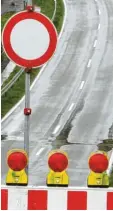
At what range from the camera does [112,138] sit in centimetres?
2161

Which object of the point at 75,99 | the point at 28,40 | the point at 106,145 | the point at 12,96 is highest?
the point at 28,40

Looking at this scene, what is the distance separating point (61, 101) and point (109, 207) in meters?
21.7

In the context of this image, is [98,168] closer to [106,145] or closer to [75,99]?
[106,145]

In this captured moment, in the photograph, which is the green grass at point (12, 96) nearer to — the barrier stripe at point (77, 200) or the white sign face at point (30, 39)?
the white sign face at point (30, 39)

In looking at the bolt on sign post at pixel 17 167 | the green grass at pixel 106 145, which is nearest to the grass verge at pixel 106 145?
the green grass at pixel 106 145

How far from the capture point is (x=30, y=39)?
20.5 ft

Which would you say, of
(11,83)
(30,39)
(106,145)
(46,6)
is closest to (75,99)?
(11,83)

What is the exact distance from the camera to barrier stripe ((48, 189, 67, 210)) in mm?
5676

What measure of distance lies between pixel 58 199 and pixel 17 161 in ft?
1.33

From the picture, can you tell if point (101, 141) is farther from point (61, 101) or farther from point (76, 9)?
point (76, 9)

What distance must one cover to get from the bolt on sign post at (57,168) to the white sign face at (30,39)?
99 cm

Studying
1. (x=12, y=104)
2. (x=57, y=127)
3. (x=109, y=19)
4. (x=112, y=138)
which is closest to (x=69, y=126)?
Answer: (x=57, y=127)

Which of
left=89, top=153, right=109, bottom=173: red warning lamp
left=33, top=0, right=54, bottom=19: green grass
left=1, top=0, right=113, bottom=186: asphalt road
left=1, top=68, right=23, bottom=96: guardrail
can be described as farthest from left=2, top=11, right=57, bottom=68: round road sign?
left=33, top=0, right=54, bottom=19: green grass

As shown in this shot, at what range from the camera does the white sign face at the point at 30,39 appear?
6.25 m
